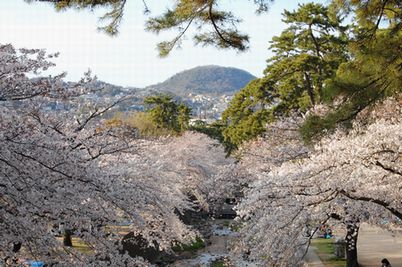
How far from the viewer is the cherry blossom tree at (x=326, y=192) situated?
7684 mm

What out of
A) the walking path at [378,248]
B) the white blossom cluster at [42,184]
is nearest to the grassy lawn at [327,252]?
the walking path at [378,248]

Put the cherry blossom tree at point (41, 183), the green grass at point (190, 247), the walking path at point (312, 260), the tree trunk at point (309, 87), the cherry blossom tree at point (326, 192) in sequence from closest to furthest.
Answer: the cherry blossom tree at point (41, 183), the cherry blossom tree at point (326, 192), the walking path at point (312, 260), the green grass at point (190, 247), the tree trunk at point (309, 87)

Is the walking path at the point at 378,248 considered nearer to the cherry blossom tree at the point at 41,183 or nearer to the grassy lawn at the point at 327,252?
the grassy lawn at the point at 327,252

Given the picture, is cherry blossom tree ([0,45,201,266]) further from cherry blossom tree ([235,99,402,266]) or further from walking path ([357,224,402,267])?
walking path ([357,224,402,267])

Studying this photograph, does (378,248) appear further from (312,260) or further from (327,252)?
(312,260)

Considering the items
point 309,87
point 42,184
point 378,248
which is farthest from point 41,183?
point 309,87

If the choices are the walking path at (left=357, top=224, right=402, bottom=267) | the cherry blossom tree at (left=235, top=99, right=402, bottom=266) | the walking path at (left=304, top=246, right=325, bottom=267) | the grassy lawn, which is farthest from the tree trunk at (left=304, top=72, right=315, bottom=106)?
the cherry blossom tree at (left=235, top=99, right=402, bottom=266)

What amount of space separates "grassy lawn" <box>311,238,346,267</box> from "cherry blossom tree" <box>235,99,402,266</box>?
488 cm

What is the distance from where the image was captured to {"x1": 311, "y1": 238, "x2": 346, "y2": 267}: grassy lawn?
13.9 meters

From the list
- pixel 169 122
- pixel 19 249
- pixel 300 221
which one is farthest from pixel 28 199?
pixel 169 122

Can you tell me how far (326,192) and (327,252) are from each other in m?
8.72

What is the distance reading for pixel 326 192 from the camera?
7.94 m

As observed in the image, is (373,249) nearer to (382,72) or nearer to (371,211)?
(371,211)

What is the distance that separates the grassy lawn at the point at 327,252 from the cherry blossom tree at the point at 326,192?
4879 millimetres
